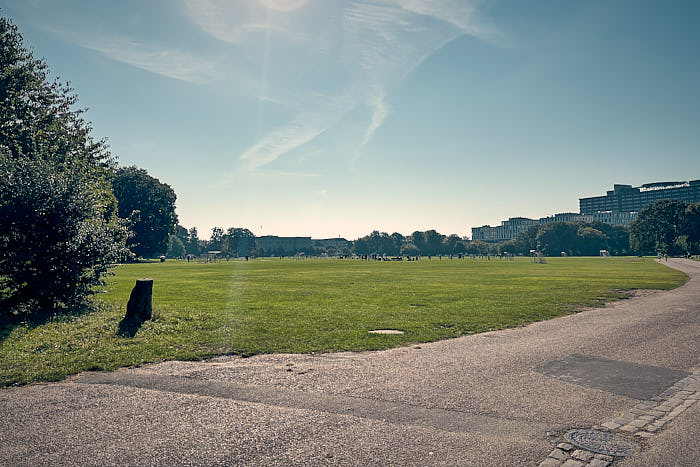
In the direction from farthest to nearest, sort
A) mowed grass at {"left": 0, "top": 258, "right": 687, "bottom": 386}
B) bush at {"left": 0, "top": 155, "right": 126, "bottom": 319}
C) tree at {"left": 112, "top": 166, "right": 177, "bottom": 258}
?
tree at {"left": 112, "top": 166, "right": 177, "bottom": 258} < bush at {"left": 0, "top": 155, "right": 126, "bottom": 319} < mowed grass at {"left": 0, "top": 258, "right": 687, "bottom": 386}

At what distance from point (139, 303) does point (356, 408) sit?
925cm

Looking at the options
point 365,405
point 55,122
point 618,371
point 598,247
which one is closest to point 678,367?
point 618,371

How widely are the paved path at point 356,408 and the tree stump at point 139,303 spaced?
4979 mm

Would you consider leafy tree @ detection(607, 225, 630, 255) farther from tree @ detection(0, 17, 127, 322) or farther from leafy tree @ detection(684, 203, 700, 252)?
tree @ detection(0, 17, 127, 322)

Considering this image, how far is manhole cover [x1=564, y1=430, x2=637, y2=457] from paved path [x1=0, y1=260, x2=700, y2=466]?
168 mm

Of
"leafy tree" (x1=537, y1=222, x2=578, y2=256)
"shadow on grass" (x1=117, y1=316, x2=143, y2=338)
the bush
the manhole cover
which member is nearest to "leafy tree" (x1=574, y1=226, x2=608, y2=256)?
"leafy tree" (x1=537, y1=222, x2=578, y2=256)

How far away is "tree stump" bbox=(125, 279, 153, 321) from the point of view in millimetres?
13109

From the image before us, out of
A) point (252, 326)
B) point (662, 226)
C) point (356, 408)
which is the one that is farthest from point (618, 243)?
point (356, 408)

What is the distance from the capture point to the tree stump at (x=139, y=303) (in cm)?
1311

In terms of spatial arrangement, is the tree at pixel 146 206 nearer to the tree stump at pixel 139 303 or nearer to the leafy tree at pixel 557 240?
the tree stump at pixel 139 303

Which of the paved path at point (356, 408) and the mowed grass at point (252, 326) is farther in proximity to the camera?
the mowed grass at point (252, 326)

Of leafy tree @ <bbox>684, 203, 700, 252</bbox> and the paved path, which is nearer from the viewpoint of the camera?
the paved path

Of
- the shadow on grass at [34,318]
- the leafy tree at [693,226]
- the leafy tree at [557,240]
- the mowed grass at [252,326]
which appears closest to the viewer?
the mowed grass at [252,326]

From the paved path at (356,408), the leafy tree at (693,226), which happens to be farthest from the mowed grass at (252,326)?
the leafy tree at (693,226)
